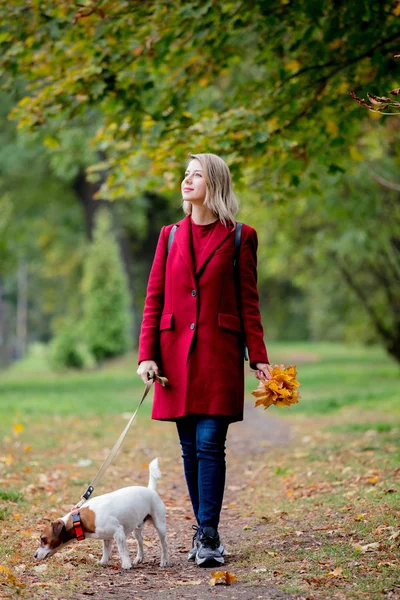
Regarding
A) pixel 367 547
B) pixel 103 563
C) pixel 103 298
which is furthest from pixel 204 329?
pixel 103 298

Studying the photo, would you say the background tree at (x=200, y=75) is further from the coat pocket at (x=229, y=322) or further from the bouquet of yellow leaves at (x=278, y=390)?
the bouquet of yellow leaves at (x=278, y=390)

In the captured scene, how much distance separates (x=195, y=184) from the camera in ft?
15.8

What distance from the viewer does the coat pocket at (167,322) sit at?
4.77 metres

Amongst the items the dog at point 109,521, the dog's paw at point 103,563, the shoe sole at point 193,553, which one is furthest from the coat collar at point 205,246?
the dog's paw at point 103,563

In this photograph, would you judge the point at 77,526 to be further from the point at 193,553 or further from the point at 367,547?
the point at 367,547

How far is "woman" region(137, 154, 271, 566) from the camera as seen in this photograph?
15.3 feet

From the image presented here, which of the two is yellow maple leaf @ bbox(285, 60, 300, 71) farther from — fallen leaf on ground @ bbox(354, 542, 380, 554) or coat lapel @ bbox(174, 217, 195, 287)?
fallen leaf on ground @ bbox(354, 542, 380, 554)

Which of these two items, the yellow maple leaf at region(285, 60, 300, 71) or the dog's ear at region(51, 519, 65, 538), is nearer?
the dog's ear at region(51, 519, 65, 538)

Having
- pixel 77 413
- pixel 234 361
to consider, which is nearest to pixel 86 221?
pixel 77 413

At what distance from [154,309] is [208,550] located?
4.64 feet

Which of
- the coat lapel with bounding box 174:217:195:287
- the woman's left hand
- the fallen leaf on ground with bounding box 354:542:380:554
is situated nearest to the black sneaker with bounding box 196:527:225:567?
the fallen leaf on ground with bounding box 354:542:380:554

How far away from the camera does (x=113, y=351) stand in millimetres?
28828

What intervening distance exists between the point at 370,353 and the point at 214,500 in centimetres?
3678

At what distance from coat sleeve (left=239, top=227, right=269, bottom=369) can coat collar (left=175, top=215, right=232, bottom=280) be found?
131 mm
